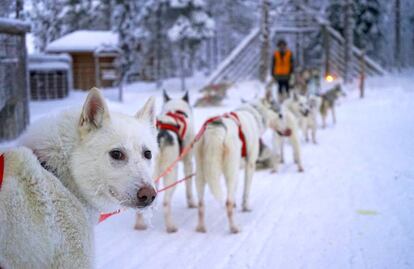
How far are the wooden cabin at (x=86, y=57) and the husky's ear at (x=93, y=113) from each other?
23943mm

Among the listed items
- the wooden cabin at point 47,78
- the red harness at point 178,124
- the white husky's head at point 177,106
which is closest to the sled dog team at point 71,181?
the red harness at point 178,124

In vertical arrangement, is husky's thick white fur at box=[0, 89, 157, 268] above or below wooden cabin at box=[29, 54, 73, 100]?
below

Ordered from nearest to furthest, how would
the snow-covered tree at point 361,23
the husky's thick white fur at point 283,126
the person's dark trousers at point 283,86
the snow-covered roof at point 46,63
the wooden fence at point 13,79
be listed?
the wooden fence at point 13,79, the husky's thick white fur at point 283,126, the person's dark trousers at point 283,86, the snow-covered roof at point 46,63, the snow-covered tree at point 361,23

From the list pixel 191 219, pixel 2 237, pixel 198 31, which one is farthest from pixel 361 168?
pixel 198 31

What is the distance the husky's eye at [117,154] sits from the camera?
77.7 inches

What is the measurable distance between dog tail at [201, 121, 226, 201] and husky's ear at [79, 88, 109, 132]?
252 cm

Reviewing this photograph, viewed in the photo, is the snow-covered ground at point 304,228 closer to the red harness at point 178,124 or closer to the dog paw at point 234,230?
the dog paw at point 234,230

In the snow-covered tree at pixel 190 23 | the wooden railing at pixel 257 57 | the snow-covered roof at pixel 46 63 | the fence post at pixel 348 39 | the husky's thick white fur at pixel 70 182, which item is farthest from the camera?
the wooden railing at pixel 257 57

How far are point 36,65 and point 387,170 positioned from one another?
48.6ft

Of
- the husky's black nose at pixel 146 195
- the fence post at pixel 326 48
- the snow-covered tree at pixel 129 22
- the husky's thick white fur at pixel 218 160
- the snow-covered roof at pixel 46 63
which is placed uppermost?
the snow-covered tree at pixel 129 22

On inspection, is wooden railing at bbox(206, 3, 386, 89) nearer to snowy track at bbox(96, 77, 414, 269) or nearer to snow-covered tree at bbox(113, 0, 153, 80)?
snow-covered tree at bbox(113, 0, 153, 80)

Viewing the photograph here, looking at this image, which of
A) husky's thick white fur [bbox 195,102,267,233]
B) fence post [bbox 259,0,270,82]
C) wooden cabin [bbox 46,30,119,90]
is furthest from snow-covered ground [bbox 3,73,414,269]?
wooden cabin [bbox 46,30,119,90]

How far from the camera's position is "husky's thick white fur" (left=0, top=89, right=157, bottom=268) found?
5.40 feet

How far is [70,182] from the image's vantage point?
1950 millimetres
